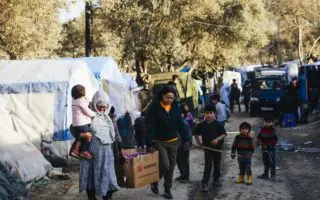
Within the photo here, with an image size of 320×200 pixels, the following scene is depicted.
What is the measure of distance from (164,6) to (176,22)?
5.43ft

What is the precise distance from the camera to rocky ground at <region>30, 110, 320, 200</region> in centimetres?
856

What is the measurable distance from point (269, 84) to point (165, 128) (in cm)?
1571

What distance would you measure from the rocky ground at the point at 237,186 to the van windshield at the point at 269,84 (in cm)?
1012

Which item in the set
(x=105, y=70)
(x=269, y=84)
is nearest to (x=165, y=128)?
(x=105, y=70)

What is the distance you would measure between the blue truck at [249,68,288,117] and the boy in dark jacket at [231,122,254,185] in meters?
13.0

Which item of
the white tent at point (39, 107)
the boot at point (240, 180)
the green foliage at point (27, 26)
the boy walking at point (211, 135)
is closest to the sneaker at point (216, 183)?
the boy walking at point (211, 135)

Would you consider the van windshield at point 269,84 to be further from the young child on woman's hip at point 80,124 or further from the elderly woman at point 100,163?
the elderly woman at point 100,163

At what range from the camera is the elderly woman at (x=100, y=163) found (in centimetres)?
758

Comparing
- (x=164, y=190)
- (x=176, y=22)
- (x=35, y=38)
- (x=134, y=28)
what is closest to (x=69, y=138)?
(x=164, y=190)

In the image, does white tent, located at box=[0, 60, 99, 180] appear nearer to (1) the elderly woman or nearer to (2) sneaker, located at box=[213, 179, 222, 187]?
(2) sneaker, located at box=[213, 179, 222, 187]

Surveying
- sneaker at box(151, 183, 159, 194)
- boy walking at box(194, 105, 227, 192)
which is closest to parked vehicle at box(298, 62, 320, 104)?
boy walking at box(194, 105, 227, 192)

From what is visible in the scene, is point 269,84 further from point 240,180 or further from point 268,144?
point 240,180

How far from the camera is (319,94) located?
67.0 feet

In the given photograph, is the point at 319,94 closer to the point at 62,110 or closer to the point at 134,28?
the point at 134,28
